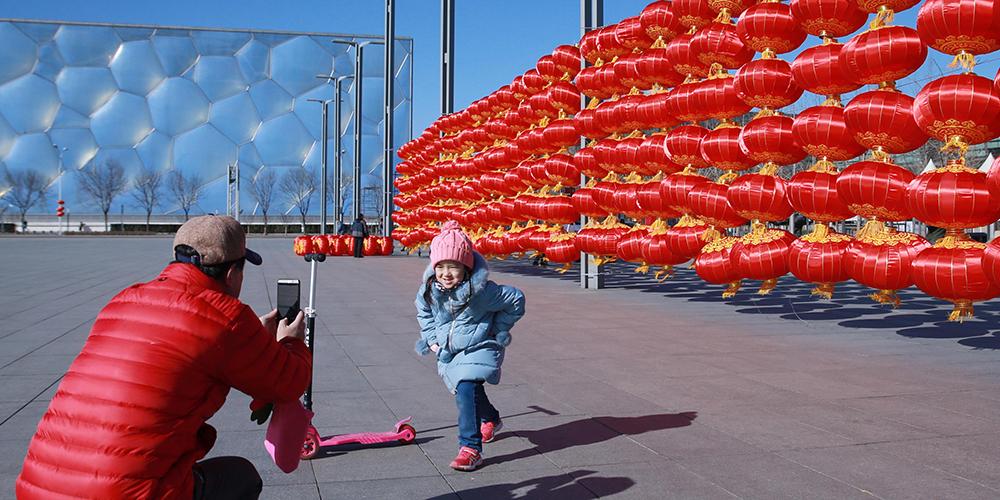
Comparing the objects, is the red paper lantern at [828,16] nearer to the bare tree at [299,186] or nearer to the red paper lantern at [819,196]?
the red paper lantern at [819,196]

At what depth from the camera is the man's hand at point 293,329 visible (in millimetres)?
2570

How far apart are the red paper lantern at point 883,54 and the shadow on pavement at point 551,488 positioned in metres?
5.56

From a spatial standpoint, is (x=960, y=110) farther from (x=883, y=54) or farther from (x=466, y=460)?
(x=466, y=460)

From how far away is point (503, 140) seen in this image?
58.7 ft

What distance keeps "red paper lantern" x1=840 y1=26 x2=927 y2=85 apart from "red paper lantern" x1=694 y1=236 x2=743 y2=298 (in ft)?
8.46

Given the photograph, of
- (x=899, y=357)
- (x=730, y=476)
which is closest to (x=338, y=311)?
(x=899, y=357)

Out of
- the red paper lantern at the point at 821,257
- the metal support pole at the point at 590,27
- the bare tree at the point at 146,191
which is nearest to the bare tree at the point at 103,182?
the bare tree at the point at 146,191

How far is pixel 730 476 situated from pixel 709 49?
24.5 ft

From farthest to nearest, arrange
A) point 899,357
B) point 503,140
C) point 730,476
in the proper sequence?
point 503,140, point 899,357, point 730,476

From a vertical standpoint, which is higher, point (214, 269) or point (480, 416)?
point (214, 269)

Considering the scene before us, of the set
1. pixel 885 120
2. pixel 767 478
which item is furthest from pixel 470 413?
pixel 885 120

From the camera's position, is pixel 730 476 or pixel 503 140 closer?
pixel 730 476

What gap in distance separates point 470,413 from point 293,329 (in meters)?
1.64

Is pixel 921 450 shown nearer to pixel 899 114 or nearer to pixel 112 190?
pixel 899 114
